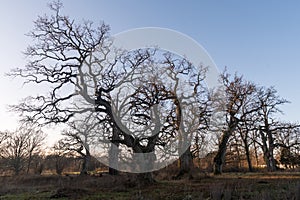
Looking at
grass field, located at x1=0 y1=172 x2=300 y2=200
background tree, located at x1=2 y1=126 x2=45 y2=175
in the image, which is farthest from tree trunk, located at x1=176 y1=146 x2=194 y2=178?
background tree, located at x1=2 y1=126 x2=45 y2=175

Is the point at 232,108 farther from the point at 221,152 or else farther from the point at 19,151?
the point at 19,151

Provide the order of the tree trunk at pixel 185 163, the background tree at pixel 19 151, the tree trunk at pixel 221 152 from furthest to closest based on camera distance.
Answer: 1. the background tree at pixel 19 151
2. the tree trunk at pixel 221 152
3. the tree trunk at pixel 185 163

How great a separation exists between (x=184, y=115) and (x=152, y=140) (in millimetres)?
5927

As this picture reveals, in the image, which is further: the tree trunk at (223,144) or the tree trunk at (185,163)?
the tree trunk at (223,144)

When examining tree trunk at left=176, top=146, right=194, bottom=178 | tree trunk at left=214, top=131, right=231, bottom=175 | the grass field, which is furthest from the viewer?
tree trunk at left=214, top=131, right=231, bottom=175

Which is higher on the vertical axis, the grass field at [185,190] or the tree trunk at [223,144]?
the tree trunk at [223,144]

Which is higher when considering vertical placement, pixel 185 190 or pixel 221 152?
pixel 221 152

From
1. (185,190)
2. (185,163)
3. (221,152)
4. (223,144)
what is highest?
(223,144)

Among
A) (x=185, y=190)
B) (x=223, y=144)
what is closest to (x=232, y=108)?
(x=223, y=144)

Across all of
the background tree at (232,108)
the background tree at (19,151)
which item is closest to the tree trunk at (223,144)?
the background tree at (232,108)

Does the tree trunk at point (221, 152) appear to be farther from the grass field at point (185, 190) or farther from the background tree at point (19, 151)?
the background tree at point (19, 151)

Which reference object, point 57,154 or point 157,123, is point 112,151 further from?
point 57,154

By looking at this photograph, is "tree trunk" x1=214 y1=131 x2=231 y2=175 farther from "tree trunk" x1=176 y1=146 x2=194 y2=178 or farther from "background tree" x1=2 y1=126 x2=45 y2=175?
"background tree" x1=2 y1=126 x2=45 y2=175

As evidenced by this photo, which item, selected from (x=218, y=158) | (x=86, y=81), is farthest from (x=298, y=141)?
(x=86, y=81)
